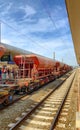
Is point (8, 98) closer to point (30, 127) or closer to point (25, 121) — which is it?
point (25, 121)

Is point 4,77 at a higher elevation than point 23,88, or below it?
higher

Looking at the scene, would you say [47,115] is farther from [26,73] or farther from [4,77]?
[26,73]

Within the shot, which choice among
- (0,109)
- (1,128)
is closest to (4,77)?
Result: (0,109)

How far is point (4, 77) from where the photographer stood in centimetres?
1375

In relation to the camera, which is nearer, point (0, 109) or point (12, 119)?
point (12, 119)

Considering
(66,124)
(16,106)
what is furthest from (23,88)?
(66,124)

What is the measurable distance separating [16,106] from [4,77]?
437 cm

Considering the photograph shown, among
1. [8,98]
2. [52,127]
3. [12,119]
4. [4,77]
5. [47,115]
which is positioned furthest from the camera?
[4,77]

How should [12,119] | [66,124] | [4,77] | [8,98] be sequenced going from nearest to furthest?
[66,124], [12,119], [8,98], [4,77]

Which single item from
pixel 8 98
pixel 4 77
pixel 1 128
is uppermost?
pixel 4 77

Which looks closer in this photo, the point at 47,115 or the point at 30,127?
the point at 30,127

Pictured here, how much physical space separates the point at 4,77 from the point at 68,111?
650 cm

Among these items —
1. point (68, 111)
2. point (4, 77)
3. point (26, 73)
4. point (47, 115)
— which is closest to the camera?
point (47, 115)

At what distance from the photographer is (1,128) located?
6.61 m
